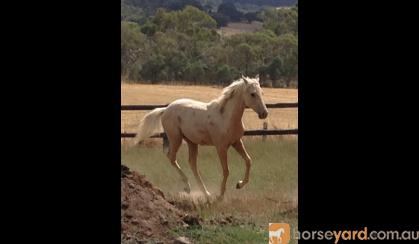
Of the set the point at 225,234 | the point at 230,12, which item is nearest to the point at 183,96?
the point at 225,234

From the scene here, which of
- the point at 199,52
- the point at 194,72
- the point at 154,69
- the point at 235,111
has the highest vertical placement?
the point at 199,52

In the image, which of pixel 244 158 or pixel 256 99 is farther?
pixel 244 158

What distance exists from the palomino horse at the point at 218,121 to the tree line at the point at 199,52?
87.7 ft

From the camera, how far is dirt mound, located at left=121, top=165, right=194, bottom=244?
23.7 ft

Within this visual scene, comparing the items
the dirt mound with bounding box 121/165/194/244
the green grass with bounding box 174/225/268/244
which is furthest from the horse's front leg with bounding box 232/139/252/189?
the green grass with bounding box 174/225/268/244

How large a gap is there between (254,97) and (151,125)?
1951mm

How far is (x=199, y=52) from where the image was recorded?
157 feet

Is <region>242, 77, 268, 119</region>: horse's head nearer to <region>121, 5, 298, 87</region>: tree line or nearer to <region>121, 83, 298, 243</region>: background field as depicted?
<region>121, 83, 298, 243</region>: background field

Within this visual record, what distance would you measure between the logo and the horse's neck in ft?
10.8
